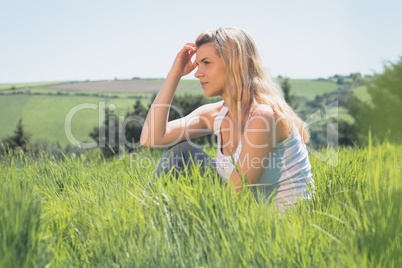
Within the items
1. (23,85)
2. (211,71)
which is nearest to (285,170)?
(211,71)

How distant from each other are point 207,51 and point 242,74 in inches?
14.1

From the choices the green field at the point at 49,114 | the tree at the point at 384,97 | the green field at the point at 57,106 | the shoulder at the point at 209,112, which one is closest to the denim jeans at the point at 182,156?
the shoulder at the point at 209,112

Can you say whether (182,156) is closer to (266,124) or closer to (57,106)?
(266,124)

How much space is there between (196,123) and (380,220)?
244 cm

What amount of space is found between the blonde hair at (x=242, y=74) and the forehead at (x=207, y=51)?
0.11 ft

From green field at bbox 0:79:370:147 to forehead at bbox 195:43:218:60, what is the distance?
45231 millimetres

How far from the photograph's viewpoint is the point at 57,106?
205ft

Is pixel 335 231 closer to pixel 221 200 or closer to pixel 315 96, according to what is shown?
pixel 221 200

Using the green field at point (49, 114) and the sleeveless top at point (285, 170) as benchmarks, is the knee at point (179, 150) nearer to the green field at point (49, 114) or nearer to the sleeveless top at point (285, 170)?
the sleeveless top at point (285, 170)

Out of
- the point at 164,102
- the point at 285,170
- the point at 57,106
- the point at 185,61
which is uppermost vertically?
the point at 185,61

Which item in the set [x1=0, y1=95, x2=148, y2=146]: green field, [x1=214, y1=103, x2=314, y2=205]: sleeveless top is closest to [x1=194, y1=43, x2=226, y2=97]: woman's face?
[x1=214, y1=103, x2=314, y2=205]: sleeveless top

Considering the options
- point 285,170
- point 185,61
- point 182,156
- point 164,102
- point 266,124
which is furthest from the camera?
point 185,61

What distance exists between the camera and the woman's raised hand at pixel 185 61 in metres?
3.82

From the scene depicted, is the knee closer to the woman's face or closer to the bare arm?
the woman's face
